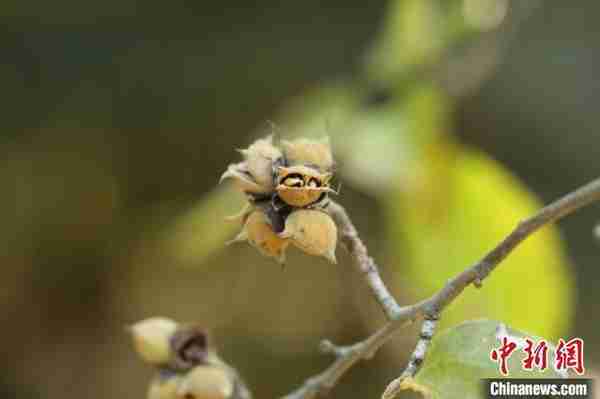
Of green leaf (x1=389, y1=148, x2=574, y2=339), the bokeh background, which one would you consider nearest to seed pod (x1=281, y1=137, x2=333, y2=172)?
green leaf (x1=389, y1=148, x2=574, y2=339)

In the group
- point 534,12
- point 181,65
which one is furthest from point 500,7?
point 181,65

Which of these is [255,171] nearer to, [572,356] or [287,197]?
[287,197]

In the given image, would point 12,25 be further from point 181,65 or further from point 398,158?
point 398,158

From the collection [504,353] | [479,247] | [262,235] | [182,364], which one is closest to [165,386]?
[182,364]

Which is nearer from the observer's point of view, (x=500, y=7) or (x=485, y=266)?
(x=485, y=266)

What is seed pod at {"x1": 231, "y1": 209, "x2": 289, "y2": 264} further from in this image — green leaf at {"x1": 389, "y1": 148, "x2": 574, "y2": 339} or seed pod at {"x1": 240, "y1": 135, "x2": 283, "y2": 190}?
green leaf at {"x1": 389, "y1": 148, "x2": 574, "y2": 339}

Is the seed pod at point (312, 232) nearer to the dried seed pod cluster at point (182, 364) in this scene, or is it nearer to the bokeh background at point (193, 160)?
the dried seed pod cluster at point (182, 364)

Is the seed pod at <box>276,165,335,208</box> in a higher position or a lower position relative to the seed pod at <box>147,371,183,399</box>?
higher
